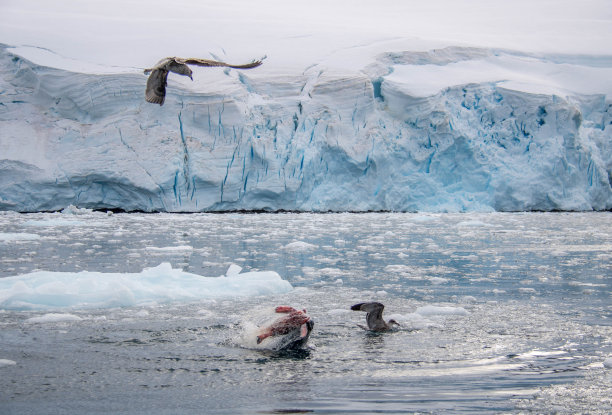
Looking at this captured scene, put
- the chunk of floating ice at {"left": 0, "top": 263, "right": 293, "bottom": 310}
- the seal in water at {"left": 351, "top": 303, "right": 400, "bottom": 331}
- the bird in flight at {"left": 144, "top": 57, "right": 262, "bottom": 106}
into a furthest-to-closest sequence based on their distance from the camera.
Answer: the bird in flight at {"left": 144, "top": 57, "right": 262, "bottom": 106}
the chunk of floating ice at {"left": 0, "top": 263, "right": 293, "bottom": 310}
the seal in water at {"left": 351, "top": 303, "right": 400, "bottom": 331}

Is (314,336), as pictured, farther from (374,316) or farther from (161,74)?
(161,74)

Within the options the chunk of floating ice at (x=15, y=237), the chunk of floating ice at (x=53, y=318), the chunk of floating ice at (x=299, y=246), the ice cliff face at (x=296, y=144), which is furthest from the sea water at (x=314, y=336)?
the ice cliff face at (x=296, y=144)

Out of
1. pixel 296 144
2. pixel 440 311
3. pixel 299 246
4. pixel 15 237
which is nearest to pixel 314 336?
pixel 440 311

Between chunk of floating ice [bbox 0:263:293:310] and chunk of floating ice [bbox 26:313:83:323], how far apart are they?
44cm

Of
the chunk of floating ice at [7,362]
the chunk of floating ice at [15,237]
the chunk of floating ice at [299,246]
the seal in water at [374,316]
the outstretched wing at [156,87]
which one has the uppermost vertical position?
the outstretched wing at [156,87]

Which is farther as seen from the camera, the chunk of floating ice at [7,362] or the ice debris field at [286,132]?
the ice debris field at [286,132]

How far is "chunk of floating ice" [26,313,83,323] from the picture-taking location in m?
4.92

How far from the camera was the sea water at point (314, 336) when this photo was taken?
3193mm

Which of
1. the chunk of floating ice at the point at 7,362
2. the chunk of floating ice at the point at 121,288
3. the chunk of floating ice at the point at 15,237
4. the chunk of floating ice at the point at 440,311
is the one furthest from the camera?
the chunk of floating ice at the point at 15,237

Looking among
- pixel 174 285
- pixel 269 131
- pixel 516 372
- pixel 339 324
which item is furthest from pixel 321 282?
pixel 269 131

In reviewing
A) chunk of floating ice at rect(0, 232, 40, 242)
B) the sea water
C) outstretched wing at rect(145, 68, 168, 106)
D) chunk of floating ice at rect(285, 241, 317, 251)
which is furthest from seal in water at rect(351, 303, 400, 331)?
chunk of floating ice at rect(0, 232, 40, 242)

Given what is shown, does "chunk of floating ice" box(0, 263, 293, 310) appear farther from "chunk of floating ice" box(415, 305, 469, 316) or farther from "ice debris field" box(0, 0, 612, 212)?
"ice debris field" box(0, 0, 612, 212)

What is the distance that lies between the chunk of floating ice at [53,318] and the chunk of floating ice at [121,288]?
1.44ft

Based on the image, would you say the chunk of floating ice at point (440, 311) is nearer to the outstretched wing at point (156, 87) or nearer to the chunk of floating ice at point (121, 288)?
the chunk of floating ice at point (121, 288)
